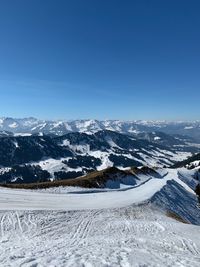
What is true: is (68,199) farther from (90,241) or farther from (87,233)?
(90,241)

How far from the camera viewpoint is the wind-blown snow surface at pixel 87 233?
17578 millimetres

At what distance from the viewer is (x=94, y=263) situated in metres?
15.8

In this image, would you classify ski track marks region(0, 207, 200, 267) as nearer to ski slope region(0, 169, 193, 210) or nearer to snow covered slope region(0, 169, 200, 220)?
ski slope region(0, 169, 193, 210)

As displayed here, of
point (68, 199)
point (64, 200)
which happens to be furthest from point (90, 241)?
point (68, 199)

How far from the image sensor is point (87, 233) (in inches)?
1140

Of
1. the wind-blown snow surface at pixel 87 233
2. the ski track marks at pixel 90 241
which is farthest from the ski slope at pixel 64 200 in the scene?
the ski track marks at pixel 90 241

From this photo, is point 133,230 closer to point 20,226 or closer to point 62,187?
point 20,226

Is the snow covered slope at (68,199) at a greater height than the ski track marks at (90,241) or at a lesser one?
lesser

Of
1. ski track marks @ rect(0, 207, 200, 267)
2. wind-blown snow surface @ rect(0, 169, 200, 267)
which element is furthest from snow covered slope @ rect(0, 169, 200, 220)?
ski track marks @ rect(0, 207, 200, 267)

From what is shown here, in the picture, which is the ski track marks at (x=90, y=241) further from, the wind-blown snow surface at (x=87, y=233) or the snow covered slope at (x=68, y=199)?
the snow covered slope at (x=68, y=199)

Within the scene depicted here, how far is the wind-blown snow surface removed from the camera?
57.7ft

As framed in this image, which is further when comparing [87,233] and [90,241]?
[87,233]

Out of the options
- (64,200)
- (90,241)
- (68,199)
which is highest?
(90,241)

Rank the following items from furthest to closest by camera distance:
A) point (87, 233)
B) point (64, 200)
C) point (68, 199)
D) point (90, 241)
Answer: point (68, 199) → point (64, 200) → point (87, 233) → point (90, 241)
